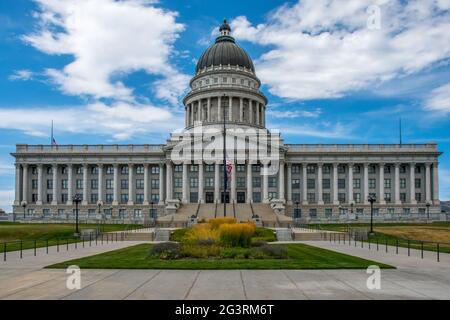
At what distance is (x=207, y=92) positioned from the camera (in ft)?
313

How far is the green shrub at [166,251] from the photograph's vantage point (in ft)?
69.1

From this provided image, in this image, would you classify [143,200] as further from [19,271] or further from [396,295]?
[396,295]

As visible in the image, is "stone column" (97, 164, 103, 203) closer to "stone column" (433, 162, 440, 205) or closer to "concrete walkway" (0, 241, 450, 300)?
"concrete walkway" (0, 241, 450, 300)

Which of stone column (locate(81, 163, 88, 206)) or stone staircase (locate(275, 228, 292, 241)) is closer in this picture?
stone staircase (locate(275, 228, 292, 241))

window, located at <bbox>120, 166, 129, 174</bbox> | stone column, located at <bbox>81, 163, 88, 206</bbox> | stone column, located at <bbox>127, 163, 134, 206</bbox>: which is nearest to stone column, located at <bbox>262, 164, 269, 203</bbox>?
stone column, located at <bbox>127, 163, 134, 206</bbox>

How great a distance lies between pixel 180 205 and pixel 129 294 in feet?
203

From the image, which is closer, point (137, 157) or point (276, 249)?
point (276, 249)

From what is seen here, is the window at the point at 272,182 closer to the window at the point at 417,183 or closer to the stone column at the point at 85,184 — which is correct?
the window at the point at 417,183

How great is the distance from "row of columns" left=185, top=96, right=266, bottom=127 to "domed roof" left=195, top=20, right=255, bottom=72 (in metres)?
10.6

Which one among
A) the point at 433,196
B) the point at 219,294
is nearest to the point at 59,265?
the point at 219,294

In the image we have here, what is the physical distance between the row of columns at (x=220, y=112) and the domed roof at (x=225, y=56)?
1063cm

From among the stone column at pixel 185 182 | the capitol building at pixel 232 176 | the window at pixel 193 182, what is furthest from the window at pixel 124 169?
the window at pixel 193 182

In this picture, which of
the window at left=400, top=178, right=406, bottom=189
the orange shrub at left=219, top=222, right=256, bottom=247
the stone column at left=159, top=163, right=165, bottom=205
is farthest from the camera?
the window at left=400, top=178, right=406, bottom=189

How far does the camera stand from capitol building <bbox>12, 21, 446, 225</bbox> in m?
81.4
